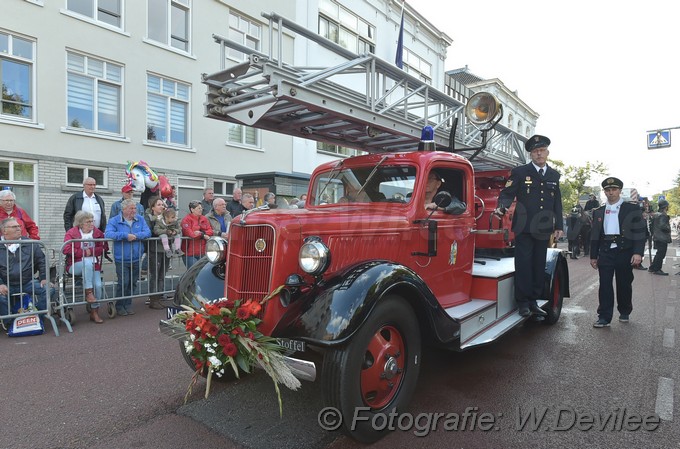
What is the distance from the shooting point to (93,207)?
22.5 feet

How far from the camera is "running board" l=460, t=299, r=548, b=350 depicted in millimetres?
3461

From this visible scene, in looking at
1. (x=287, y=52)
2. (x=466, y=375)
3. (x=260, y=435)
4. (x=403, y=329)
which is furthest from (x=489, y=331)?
(x=287, y=52)

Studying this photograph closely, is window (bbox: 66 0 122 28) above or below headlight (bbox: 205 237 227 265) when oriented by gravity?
above

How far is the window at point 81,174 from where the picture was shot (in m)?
10.3

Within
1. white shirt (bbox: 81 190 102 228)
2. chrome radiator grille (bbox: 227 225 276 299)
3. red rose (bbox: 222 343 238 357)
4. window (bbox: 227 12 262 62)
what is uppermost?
window (bbox: 227 12 262 62)

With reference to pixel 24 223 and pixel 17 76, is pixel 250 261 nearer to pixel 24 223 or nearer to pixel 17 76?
pixel 24 223

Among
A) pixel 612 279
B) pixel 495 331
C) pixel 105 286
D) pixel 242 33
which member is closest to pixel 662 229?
pixel 612 279

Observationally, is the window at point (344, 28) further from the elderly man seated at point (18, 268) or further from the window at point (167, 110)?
the elderly man seated at point (18, 268)

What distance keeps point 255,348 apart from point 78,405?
5.54 ft

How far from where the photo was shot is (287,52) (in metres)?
14.9

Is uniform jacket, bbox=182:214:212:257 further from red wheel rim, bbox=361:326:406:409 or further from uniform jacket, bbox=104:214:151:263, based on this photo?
red wheel rim, bbox=361:326:406:409

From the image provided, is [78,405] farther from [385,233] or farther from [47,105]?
[47,105]

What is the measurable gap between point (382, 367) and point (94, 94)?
11.0 m

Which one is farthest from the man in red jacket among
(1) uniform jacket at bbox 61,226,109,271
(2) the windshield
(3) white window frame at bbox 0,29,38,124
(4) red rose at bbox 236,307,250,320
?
(3) white window frame at bbox 0,29,38,124
